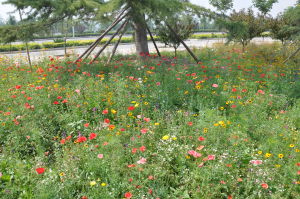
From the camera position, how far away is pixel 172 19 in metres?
7.91

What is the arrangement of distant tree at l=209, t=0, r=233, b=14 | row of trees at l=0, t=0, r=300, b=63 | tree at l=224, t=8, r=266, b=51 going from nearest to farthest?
row of trees at l=0, t=0, r=300, b=63 < tree at l=224, t=8, r=266, b=51 < distant tree at l=209, t=0, r=233, b=14

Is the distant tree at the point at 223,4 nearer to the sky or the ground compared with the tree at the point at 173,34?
nearer to the sky

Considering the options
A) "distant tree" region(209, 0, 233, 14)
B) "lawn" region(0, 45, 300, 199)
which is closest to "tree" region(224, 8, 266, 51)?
"lawn" region(0, 45, 300, 199)

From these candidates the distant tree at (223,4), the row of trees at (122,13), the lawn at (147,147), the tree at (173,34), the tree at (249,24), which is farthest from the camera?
the distant tree at (223,4)

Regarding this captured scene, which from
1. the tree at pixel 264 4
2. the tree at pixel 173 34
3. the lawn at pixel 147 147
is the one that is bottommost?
the lawn at pixel 147 147

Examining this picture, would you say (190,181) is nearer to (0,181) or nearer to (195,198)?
(195,198)

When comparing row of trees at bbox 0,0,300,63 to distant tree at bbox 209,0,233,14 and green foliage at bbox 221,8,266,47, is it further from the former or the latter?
distant tree at bbox 209,0,233,14

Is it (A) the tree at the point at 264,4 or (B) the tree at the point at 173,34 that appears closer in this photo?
(B) the tree at the point at 173,34

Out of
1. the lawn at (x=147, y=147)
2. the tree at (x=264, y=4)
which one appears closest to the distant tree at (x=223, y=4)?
the tree at (x=264, y=4)

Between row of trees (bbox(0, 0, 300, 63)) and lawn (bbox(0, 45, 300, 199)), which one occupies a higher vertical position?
row of trees (bbox(0, 0, 300, 63))

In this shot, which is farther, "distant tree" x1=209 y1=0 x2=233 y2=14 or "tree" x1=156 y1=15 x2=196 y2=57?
"distant tree" x1=209 y1=0 x2=233 y2=14

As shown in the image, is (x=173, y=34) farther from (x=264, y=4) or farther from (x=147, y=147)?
(x=264, y=4)

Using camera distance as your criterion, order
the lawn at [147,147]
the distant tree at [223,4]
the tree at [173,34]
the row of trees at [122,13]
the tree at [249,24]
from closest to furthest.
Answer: the lawn at [147,147] → the row of trees at [122,13] → the tree at [173,34] → the tree at [249,24] → the distant tree at [223,4]

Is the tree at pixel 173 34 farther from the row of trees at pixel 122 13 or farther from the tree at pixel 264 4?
the tree at pixel 264 4
